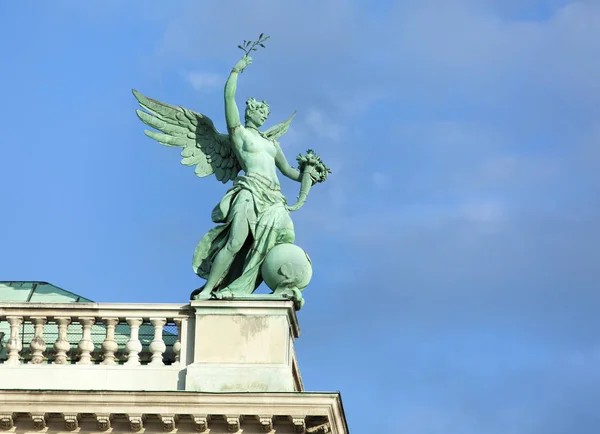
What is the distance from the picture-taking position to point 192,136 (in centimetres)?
4047

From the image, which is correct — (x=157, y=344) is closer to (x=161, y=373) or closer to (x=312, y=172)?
(x=161, y=373)

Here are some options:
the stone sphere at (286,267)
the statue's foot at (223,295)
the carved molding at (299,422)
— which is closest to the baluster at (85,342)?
the statue's foot at (223,295)

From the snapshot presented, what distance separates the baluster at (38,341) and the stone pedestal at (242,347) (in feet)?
7.53

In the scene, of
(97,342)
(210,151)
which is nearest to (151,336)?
(97,342)

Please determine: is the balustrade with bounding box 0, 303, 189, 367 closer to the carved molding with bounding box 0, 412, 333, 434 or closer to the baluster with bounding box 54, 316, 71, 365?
the baluster with bounding box 54, 316, 71, 365

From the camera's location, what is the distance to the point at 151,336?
3900 centimetres

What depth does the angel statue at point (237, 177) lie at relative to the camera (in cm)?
3874

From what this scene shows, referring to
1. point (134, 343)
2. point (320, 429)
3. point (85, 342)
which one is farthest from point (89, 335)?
point (320, 429)

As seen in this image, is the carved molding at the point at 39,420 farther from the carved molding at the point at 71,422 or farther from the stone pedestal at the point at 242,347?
the stone pedestal at the point at 242,347

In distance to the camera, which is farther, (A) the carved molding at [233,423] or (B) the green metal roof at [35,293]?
(B) the green metal roof at [35,293]

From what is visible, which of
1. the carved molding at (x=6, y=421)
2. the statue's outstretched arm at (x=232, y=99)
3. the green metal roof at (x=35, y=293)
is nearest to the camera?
the carved molding at (x=6, y=421)

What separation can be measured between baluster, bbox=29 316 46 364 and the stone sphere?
3.47 metres

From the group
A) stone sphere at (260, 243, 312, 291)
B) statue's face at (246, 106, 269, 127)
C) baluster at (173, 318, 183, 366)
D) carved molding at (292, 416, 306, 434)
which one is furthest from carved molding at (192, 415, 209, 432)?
statue's face at (246, 106, 269, 127)

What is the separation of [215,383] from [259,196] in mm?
3569
